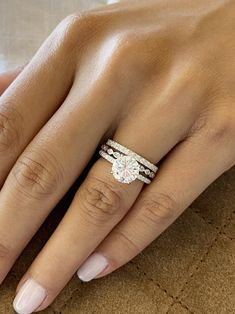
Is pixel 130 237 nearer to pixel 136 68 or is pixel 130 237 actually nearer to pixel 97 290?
pixel 97 290

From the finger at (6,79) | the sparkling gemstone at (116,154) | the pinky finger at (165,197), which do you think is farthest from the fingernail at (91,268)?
the finger at (6,79)

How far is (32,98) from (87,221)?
15 cm

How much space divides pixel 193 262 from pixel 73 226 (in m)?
0.13

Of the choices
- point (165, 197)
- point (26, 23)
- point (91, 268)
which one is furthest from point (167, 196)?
point (26, 23)

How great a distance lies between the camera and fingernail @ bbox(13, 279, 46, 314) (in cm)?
48

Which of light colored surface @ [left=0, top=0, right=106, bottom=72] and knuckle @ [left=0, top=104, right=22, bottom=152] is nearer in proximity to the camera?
knuckle @ [left=0, top=104, right=22, bottom=152]

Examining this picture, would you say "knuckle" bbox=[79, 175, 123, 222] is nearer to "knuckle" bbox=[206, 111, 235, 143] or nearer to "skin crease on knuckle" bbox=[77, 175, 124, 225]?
"skin crease on knuckle" bbox=[77, 175, 124, 225]

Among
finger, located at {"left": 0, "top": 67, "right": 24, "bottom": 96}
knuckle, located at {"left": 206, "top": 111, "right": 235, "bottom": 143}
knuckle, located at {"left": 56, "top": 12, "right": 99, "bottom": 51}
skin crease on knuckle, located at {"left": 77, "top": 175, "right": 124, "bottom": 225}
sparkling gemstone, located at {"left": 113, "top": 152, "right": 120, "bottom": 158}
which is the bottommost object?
skin crease on knuckle, located at {"left": 77, "top": 175, "right": 124, "bottom": 225}

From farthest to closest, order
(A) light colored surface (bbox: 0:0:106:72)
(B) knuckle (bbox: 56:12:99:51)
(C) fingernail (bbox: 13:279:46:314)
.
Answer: (A) light colored surface (bbox: 0:0:106:72) < (B) knuckle (bbox: 56:12:99:51) < (C) fingernail (bbox: 13:279:46:314)

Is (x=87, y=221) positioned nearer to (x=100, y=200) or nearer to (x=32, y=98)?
(x=100, y=200)

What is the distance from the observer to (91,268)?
494 millimetres

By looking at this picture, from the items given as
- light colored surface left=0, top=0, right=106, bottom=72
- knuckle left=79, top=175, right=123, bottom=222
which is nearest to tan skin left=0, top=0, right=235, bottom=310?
knuckle left=79, top=175, right=123, bottom=222

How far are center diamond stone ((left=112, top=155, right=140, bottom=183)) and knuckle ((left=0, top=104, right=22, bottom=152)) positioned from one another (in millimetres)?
113

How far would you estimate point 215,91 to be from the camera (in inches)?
21.9
